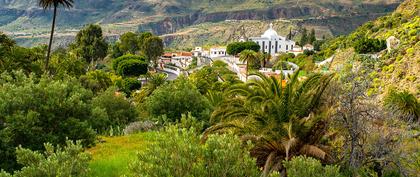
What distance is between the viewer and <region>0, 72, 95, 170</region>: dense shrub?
36.1 ft

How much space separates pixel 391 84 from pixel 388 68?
3443 mm

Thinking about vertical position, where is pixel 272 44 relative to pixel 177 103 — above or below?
below

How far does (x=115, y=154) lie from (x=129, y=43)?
70.1 m

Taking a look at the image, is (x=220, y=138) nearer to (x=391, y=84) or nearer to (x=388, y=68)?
(x=391, y=84)

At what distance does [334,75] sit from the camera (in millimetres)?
11508

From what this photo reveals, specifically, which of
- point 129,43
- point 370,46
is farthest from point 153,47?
point 370,46

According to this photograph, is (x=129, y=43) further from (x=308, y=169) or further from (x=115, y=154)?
(x=308, y=169)

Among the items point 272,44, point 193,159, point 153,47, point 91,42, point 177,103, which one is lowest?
point 272,44

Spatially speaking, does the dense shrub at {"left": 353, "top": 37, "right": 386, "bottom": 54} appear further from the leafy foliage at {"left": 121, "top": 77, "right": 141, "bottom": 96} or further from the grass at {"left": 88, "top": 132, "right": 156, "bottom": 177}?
the grass at {"left": 88, "top": 132, "right": 156, "bottom": 177}

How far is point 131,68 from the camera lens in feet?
220

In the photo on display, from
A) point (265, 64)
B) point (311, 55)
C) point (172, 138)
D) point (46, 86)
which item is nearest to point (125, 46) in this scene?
point (265, 64)

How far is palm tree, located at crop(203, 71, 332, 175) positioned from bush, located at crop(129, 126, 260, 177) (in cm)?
404

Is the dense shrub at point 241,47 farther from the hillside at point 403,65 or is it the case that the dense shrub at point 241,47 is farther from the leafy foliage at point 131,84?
the hillside at point 403,65

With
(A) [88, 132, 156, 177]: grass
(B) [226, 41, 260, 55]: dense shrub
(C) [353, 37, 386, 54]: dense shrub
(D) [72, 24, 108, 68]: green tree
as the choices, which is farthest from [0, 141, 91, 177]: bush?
(B) [226, 41, 260, 55]: dense shrub
